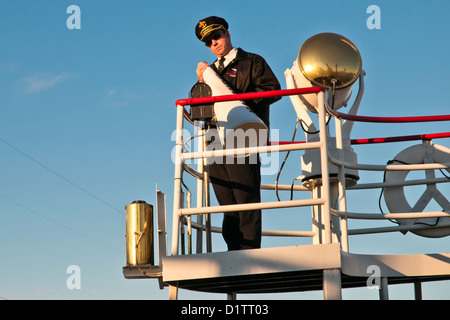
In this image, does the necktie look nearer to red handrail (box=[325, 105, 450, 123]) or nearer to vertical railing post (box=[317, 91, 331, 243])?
red handrail (box=[325, 105, 450, 123])

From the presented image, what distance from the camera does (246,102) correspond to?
6344mm

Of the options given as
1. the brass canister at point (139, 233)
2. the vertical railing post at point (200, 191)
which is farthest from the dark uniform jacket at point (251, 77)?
the brass canister at point (139, 233)

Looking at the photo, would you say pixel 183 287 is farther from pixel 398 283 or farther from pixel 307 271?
pixel 398 283

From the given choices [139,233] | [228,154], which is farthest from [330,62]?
[139,233]

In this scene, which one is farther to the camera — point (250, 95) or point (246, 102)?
point (246, 102)

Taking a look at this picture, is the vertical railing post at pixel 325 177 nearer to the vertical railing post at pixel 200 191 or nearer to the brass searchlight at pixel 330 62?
the vertical railing post at pixel 200 191

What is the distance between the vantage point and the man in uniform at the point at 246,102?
6.18 meters

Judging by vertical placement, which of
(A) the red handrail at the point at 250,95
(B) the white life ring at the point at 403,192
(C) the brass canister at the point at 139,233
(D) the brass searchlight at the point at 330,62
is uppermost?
(D) the brass searchlight at the point at 330,62

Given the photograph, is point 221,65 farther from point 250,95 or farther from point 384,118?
point 384,118

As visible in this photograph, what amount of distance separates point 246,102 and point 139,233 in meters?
1.39

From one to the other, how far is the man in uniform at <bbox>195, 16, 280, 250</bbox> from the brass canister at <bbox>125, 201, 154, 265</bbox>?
0.69 metres

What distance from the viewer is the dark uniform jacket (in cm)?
641

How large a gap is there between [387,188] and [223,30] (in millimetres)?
2167

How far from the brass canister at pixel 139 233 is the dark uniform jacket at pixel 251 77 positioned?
124cm
